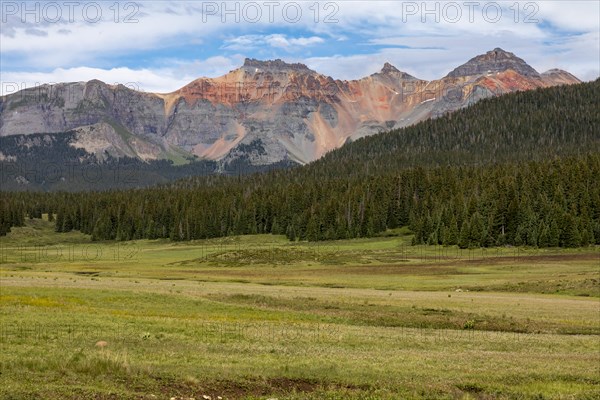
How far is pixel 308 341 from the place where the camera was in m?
31.0

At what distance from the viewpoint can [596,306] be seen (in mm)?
51188

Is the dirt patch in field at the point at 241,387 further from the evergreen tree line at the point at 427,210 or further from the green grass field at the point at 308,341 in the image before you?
the evergreen tree line at the point at 427,210

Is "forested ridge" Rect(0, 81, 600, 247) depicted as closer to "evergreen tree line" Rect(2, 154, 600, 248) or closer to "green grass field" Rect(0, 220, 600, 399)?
"evergreen tree line" Rect(2, 154, 600, 248)

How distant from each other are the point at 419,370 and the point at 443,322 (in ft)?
57.2

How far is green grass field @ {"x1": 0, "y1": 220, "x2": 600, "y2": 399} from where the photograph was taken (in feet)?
67.3

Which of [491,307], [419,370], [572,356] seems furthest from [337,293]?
[419,370]

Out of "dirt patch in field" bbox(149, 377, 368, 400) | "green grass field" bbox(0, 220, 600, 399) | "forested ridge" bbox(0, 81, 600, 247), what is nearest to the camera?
"dirt patch in field" bbox(149, 377, 368, 400)

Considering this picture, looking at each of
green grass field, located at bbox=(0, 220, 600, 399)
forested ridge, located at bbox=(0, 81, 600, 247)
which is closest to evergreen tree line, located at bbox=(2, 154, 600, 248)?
forested ridge, located at bbox=(0, 81, 600, 247)

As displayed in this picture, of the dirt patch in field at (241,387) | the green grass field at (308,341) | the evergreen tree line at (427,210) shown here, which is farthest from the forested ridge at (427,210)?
the dirt patch in field at (241,387)

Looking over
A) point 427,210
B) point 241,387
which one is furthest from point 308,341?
point 427,210

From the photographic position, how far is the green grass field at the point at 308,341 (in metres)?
20.5

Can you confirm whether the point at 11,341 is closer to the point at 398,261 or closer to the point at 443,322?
the point at 443,322

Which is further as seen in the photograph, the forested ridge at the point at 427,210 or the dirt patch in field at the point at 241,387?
the forested ridge at the point at 427,210

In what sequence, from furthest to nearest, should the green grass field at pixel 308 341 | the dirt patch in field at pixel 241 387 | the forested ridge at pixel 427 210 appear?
1. the forested ridge at pixel 427 210
2. the green grass field at pixel 308 341
3. the dirt patch in field at pixel 241 387
